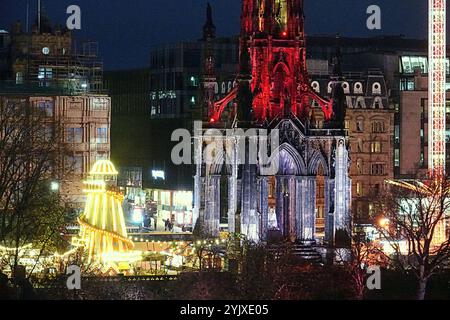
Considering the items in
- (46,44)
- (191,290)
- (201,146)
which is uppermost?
(46,44)

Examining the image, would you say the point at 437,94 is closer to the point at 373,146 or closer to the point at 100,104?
the point at 100,104

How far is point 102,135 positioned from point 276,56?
126 feet

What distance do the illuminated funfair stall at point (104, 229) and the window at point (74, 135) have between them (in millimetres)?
41986

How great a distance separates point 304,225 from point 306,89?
776 centimetres

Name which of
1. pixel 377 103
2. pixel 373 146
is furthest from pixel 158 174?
pixel 377 103

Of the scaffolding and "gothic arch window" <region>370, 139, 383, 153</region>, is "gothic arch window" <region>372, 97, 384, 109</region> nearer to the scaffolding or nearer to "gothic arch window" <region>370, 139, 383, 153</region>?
"gothic arch window" <region>370, 139, 383, 153</region>

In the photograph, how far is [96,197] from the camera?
80.2m

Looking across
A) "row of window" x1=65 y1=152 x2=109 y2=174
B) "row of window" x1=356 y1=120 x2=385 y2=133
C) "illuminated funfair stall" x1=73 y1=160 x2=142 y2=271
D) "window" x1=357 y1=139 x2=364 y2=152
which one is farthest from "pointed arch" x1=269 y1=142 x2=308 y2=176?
"row of window" x1=356 y1=120 x2=385 y2=133

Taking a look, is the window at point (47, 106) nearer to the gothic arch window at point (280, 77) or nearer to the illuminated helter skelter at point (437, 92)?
the illuminated helter skelter at point (437, 92)

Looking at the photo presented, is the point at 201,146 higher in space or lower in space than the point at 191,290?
higher

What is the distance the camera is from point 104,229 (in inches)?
3120
